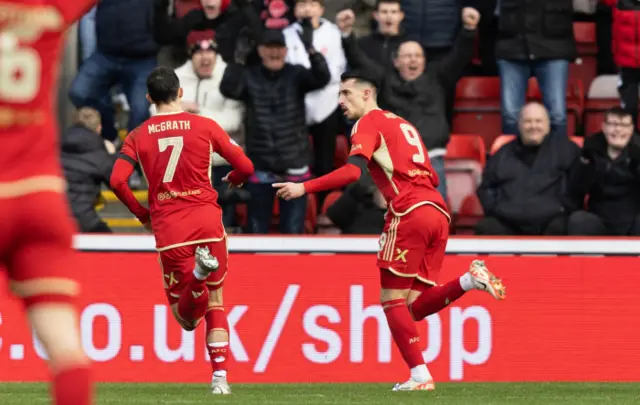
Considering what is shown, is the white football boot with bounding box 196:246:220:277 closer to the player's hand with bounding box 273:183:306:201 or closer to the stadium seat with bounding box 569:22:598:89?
the player's hand with bounding box 273:183:306:201

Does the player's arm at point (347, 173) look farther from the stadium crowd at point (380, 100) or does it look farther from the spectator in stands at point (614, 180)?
the spectator in stands at point (614, 180)

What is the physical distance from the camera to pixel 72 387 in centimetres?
420

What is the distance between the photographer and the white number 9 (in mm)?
4234

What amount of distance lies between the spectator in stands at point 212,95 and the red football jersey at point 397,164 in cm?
313

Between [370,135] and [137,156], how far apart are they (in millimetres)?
1392

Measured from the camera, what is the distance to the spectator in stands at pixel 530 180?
11156 mm

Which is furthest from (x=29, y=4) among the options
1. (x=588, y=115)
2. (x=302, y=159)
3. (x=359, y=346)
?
(x=588, y=115)

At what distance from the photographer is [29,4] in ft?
14.0

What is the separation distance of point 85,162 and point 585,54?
510 cm

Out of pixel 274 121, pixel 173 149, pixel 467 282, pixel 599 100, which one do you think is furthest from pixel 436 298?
pixel 599 100

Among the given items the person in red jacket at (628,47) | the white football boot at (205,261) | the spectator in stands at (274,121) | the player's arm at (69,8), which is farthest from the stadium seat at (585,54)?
the player's arm at (69,8)

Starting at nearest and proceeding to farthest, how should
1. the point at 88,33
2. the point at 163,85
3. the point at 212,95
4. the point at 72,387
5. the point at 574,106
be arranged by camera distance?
1. the point at 72,387
2. the point at 163,85
3. the point at 212,95
4. the point at 88,33
5. the point at 574,106

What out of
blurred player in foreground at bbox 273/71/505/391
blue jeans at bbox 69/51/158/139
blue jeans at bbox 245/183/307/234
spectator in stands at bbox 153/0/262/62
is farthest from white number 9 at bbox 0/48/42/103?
spectator in stands at bbox 153/0/262/62

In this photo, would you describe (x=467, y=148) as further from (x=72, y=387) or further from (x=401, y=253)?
(x=72, y=387)
